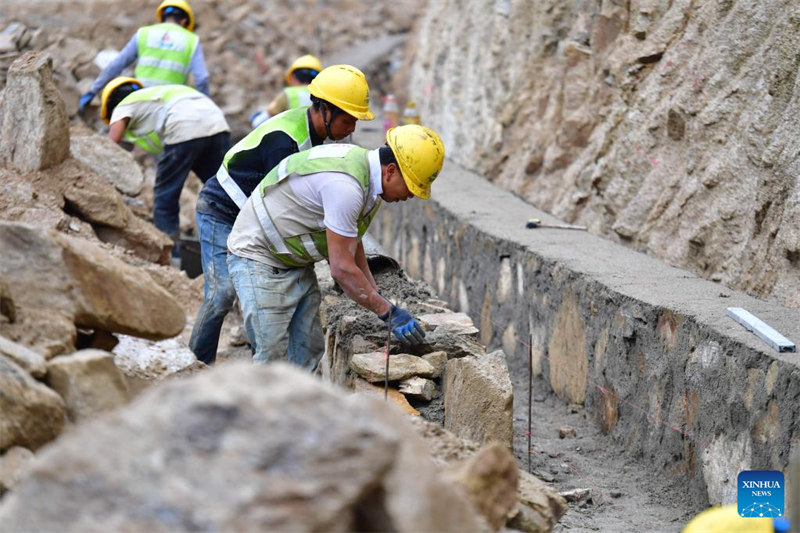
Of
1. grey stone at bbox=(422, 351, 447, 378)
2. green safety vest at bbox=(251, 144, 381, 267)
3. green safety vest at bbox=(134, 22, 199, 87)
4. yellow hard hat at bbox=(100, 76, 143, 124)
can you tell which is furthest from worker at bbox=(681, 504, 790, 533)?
green safety vest at bbox=(134, 22, 199, 87)

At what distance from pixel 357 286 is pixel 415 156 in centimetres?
63

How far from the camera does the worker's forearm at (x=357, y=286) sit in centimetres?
452

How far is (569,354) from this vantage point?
6.30 metres

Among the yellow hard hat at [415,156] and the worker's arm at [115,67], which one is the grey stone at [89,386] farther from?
the worker's arm at [115,67]

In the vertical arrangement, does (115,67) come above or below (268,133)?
below

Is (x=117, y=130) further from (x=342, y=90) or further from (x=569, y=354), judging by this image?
(x=569, y=354)

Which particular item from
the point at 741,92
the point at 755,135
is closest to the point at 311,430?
the point at 755,135

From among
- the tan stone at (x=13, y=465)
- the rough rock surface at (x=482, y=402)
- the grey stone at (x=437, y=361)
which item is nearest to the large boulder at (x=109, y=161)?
the grey stone at (x=437, y=361)

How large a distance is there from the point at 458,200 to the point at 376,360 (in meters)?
4.23

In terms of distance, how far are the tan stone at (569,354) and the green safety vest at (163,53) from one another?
4282mm

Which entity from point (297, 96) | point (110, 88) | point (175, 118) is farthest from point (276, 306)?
point (297, 96)

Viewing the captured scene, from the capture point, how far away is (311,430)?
2.25m

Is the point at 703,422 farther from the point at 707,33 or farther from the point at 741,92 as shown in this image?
the point at 707,33

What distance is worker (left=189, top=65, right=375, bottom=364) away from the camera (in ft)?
16.8
